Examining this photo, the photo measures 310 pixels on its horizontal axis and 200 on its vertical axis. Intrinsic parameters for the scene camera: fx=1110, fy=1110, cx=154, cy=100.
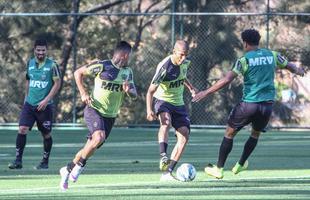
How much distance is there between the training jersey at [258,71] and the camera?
46.7ft

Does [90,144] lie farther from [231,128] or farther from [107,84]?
[231,128]

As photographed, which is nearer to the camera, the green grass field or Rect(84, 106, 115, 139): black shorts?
the green grass field

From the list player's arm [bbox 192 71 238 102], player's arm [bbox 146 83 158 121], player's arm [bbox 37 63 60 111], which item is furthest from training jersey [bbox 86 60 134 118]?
player's arm [bbox 37 63 60 111]

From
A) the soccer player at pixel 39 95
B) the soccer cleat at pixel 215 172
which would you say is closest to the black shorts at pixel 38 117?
the soccer player at pixel 39 95

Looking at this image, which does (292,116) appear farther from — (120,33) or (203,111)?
(120,33)

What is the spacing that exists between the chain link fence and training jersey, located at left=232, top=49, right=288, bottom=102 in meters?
13.1

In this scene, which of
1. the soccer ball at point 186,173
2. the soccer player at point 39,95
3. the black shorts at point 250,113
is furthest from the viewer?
the soccer player at point 39,95

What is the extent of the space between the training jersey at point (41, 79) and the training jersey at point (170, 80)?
1.94m

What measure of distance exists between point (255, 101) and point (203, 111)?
14.7 meters

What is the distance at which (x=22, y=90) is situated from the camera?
31.6 metres

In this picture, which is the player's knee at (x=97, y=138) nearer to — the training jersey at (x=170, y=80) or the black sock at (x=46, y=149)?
the training jersey at (x=170, y=80)

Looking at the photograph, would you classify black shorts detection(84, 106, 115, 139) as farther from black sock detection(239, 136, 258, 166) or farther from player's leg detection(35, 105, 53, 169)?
player's leg detection(35, 105, 53, 169)

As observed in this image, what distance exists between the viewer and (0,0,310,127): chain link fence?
29.8 metres

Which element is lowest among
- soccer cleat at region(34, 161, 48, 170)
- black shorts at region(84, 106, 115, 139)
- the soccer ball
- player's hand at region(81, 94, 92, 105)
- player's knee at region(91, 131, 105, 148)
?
soccer cleat at region(34, 161, 48, 170)
